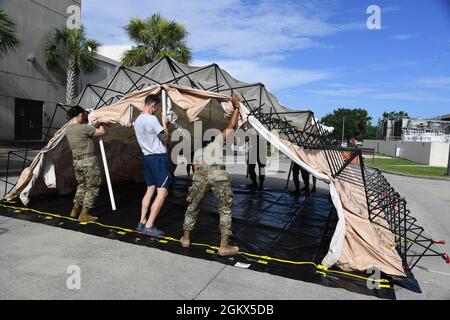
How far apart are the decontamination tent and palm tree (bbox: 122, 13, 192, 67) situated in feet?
35.0

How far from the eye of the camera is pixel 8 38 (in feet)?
46.4

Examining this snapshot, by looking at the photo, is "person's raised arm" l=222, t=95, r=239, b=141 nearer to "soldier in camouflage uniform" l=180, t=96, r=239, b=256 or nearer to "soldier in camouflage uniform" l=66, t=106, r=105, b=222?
"soldier in camouflage uniform" l=180, t=96, r=239, b=256

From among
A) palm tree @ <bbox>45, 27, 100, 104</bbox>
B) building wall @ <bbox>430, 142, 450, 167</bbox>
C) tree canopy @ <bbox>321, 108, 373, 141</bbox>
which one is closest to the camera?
palm tree @ <bbox>45, 27, 100, 104</bbox>

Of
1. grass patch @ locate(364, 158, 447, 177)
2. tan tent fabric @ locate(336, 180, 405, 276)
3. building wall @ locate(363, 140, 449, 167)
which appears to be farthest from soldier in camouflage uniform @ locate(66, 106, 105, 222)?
building wall @ locate(363, 140, 449, 167)

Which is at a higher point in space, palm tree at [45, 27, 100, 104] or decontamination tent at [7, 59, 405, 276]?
palm tree at [45, 27, 100, 104]

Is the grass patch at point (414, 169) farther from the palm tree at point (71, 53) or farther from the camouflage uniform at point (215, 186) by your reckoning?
the palm tree at point (71, 53)

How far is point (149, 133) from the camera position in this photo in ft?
16.4

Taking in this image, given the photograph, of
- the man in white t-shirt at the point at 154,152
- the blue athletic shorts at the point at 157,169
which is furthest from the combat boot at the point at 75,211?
the blue athletic shorts at the point at 157,169

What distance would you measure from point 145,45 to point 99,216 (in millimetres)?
15457

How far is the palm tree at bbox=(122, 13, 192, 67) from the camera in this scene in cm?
1931

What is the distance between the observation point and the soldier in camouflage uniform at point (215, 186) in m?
4.48

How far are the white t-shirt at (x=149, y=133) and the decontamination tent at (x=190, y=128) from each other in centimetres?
52
